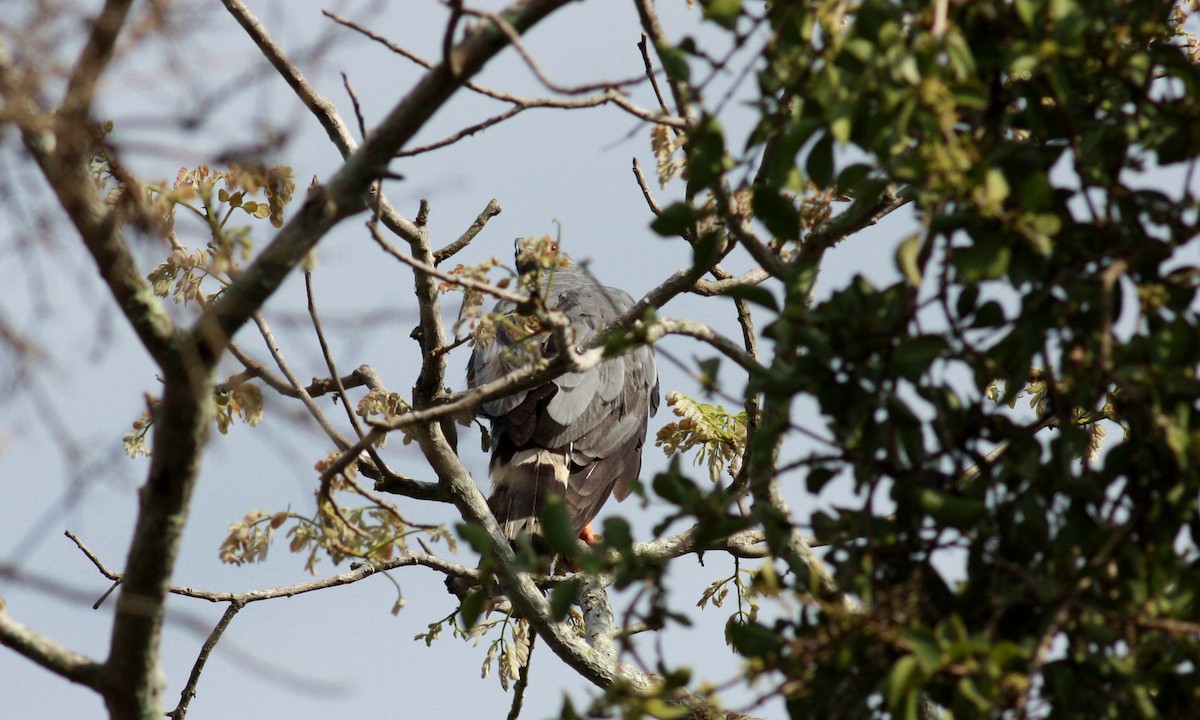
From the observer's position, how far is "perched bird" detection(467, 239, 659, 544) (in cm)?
568

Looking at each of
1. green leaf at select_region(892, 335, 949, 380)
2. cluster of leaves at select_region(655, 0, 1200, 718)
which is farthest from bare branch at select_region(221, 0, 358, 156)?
green leaf at select_region(892, 335, 949, 380)

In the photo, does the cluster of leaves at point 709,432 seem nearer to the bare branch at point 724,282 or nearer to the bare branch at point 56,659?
the bare branch at point 724,282

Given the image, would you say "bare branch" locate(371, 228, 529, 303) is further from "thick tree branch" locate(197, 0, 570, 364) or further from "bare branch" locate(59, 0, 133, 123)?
"bare branch" locate(59, 0, 133, 123)

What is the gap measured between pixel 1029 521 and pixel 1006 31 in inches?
28.7

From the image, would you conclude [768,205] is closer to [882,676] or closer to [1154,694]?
[882,676]

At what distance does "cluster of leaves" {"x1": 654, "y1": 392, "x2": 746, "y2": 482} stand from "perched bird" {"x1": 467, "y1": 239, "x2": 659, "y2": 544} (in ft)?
3.58

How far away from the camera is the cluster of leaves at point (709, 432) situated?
4.38m

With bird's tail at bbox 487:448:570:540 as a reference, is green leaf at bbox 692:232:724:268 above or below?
below

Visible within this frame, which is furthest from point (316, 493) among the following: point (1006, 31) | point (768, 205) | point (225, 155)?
point (1006, 31)

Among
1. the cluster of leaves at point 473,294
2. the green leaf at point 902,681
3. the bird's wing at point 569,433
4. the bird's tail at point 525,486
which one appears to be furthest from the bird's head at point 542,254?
the bird's wing at point 569,433

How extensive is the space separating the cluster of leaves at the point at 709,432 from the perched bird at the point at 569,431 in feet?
3.58

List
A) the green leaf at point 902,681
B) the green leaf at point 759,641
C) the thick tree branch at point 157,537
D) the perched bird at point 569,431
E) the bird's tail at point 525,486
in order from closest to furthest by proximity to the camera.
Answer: the green leaf at point 902,681
the green leaf at point 759,641
the thick tree branch at point 157,537
the bird's tail at point 525,486
the perched bird at point 569,431

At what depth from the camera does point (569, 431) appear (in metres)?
6.09

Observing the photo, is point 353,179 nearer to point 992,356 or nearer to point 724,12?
point 724,12
